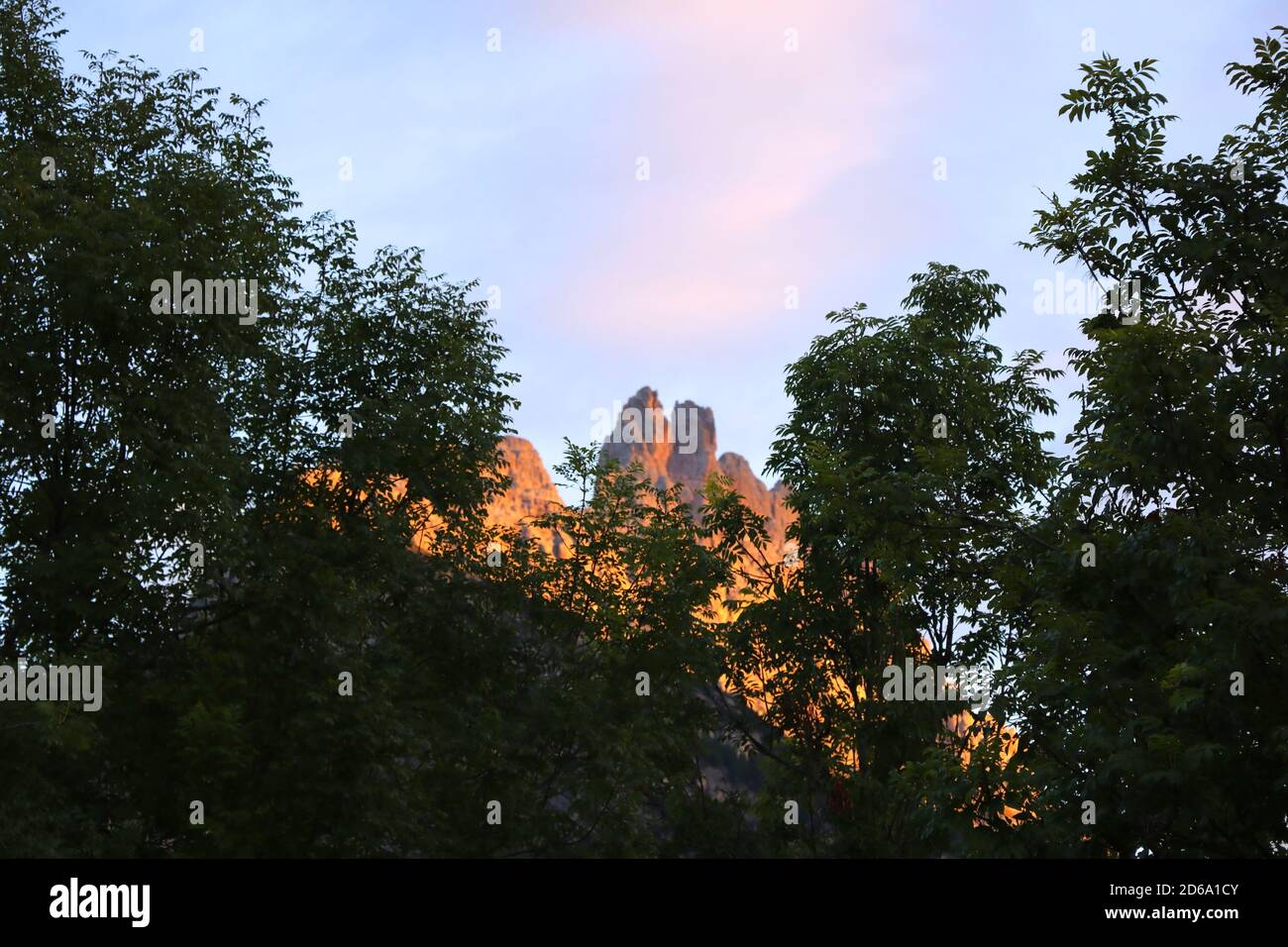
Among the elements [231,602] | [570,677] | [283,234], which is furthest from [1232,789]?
[283,234]

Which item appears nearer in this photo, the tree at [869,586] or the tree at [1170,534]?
the tree at [1170,534]

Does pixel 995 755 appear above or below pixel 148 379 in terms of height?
below

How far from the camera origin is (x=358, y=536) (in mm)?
25203

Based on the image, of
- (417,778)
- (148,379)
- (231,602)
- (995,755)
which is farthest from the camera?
(417,778)

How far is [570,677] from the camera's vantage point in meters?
28.0

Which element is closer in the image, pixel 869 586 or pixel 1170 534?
pixel 1170 534

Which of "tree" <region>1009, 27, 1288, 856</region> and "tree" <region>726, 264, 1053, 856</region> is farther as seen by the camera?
"tree" <region>726, 264, 1053, 856</region>
